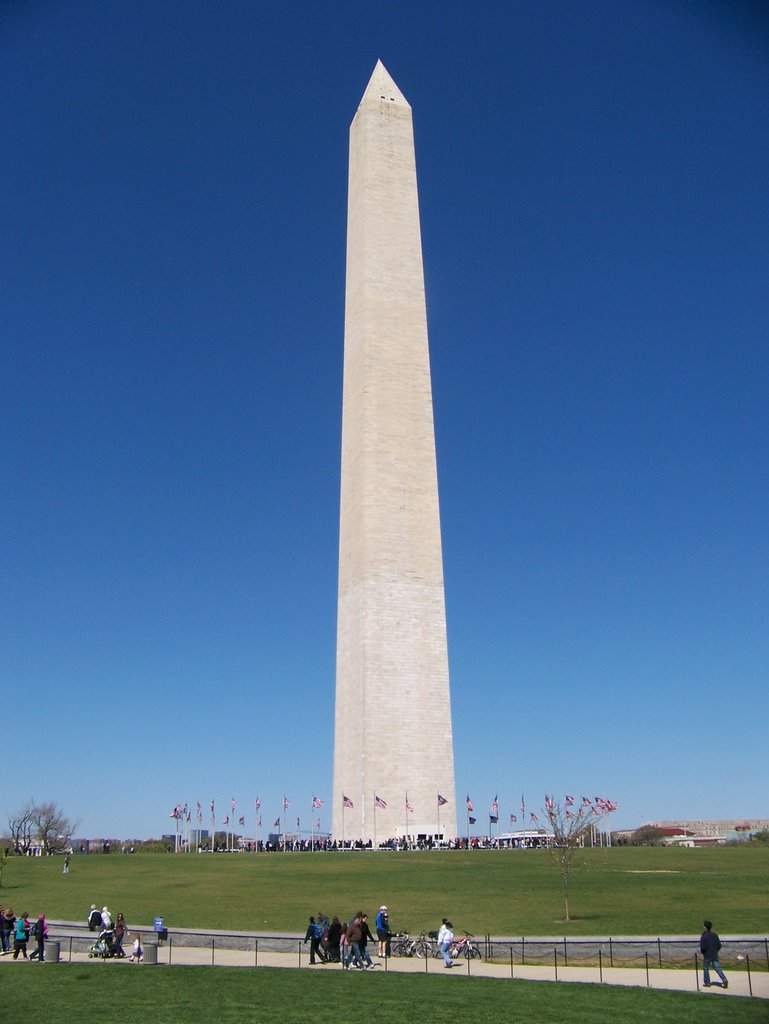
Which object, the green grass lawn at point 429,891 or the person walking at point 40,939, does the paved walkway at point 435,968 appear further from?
the green grass lawn at point 429,891

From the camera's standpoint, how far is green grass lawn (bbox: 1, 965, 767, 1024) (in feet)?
48.5

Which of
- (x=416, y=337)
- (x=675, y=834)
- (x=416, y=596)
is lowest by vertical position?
(x=675, y=834)

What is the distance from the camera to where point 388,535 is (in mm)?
53594

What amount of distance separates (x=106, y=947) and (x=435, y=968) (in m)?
7.16

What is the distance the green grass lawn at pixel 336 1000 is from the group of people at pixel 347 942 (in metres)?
1.28

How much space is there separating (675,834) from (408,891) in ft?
232

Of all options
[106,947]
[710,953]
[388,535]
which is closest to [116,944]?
[106,947]

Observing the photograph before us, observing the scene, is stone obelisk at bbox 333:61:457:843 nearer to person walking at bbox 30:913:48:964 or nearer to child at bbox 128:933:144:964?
person walking at bbox 30:913:48:964

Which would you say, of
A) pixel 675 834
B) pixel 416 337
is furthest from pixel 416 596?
pixel 675 834

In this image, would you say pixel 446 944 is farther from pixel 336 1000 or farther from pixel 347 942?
pixel 336 1000

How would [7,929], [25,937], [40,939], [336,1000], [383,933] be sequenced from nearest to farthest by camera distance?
[336,1000]
[383,933]
[25,937]
[40,939]
[7,929]

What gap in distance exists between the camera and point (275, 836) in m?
67.8

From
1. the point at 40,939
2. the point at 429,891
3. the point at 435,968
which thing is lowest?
the point at 435,968

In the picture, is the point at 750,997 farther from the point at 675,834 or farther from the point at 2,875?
the point at 675,834
